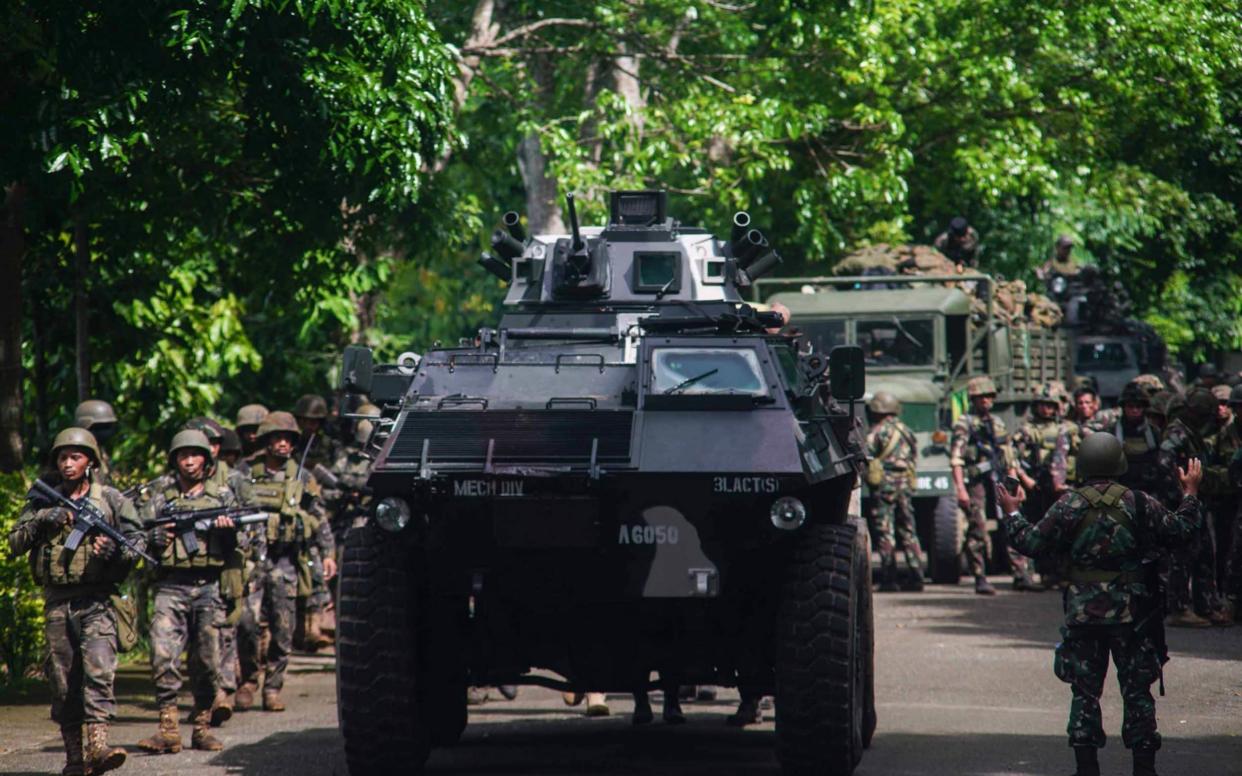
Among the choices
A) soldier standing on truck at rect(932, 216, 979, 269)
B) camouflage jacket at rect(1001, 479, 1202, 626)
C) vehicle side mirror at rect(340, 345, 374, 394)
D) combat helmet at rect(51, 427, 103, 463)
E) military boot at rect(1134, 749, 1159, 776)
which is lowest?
military boot at rect(1134, 749, 1159, 776)

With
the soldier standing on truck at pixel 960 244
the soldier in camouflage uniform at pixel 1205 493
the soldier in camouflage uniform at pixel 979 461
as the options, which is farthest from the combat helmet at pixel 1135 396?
the soldier standing on truck at pixel 960 244

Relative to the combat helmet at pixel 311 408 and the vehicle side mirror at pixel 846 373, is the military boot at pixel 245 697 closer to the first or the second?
the combat helmet at pixel 311 408

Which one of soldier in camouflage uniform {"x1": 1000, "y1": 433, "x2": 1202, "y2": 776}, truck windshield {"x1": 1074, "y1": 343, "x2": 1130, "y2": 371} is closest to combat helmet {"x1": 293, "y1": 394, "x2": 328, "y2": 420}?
soldier in camouflage uniform {"x1": 1000, "y1": 433, "x2": 1202, "y2": 776}

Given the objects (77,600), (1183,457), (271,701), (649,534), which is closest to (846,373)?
(649,534)

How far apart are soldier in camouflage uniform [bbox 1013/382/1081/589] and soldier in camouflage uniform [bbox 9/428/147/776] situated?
9245 millimetres

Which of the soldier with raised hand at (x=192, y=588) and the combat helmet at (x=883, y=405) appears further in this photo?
the combat helmet at (x=883, y=405)

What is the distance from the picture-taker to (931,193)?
28250 millimetres

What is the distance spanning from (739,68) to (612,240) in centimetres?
1115

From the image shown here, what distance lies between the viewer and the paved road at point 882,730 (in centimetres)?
1008

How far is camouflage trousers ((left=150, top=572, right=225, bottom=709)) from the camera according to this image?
11023mm

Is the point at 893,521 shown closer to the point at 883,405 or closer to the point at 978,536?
the point at 978,536

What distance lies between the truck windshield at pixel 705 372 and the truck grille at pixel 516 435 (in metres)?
0.33

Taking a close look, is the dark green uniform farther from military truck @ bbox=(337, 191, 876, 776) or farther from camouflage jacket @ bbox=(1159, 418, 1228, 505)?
camouflage jacket @ bbox=(1159, 418, 1228, 505)

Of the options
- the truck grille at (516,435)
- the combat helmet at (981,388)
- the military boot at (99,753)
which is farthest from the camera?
the combat helmet at (981,388)
